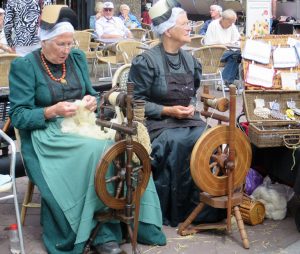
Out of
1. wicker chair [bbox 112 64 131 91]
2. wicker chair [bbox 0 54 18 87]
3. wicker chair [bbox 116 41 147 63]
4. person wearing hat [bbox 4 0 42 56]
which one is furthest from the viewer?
wicker chair [bbox 116 41 147 63]

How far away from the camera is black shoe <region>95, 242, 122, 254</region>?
3.28m

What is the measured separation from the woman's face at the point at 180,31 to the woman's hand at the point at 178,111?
48 cm

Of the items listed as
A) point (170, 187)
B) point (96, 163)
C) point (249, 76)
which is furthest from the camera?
point (249, 76)

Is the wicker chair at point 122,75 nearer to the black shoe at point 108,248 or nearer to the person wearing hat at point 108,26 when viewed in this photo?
the black shoe at point 108,248

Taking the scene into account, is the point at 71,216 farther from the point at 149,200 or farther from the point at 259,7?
the point at 259,7

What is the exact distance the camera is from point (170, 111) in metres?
3.79

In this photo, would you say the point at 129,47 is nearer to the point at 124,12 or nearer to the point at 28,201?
the point at 124,12

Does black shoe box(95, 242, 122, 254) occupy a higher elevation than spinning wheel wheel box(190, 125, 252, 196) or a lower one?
lower

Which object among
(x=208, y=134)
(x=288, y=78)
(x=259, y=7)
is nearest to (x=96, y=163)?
(x=208, y=134)

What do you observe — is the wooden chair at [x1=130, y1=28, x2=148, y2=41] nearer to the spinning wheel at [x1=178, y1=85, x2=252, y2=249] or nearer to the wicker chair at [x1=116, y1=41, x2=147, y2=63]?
the wicker chair at [x1=116, y1=41, x2=147, y2=63]

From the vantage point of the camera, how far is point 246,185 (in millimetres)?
4273

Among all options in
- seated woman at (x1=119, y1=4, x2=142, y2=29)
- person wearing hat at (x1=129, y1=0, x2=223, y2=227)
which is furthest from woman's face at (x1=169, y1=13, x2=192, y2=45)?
seated woman at (x1=119, y1=4, x2=142, y2=29)

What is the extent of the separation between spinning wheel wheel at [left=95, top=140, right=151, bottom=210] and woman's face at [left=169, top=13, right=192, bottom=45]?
3.45 ft

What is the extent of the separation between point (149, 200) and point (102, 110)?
2.09 ft
